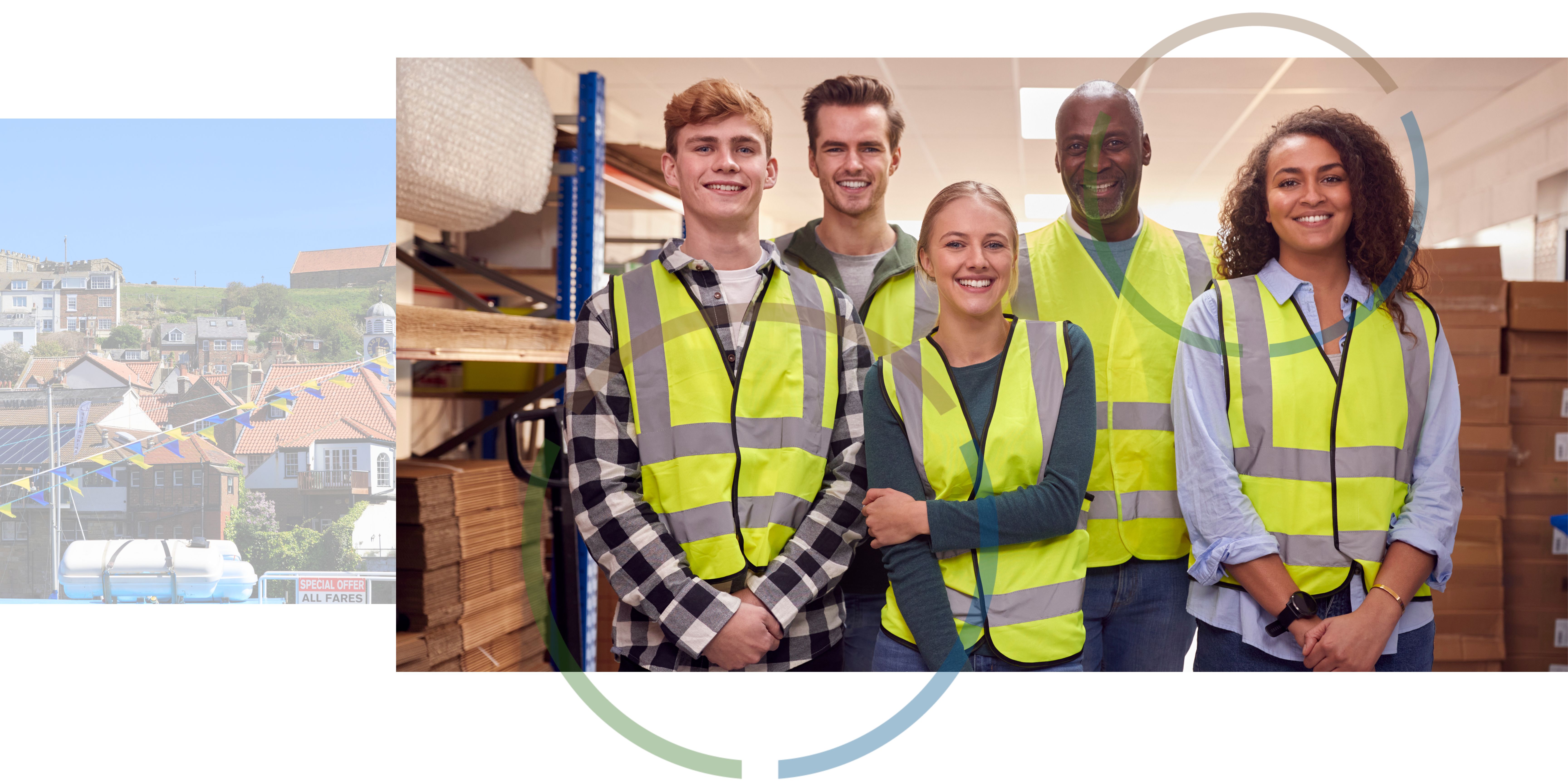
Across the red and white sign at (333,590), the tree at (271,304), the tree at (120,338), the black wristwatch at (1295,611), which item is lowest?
the red and white sign at (333,590)

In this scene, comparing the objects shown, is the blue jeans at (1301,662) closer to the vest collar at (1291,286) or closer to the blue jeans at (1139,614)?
the blue jeans at (1139,614)

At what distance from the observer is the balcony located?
1945 millimetres

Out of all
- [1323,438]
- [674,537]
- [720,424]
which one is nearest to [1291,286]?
[1323,438]

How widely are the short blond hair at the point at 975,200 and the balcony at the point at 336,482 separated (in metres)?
1.39

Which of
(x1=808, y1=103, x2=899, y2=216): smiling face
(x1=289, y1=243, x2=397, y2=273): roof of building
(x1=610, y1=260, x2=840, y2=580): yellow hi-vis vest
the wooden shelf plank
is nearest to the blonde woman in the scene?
(x1=610, y1=260, x2=840, y2=580): yellow hi-vis vest

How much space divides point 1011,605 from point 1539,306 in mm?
2045

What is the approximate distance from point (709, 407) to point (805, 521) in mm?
252

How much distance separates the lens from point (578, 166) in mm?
2279

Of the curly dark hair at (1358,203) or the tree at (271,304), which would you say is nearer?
the curly dark hair at (1358,203)

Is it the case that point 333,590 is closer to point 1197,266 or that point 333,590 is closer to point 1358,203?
point 1197,266

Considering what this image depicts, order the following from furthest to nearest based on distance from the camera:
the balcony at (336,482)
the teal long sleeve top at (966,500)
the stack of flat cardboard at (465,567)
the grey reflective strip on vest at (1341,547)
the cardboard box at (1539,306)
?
the cardboard box at (1539,306) < the stack of flat cardboard at (465,567) < the balcony at (336,482) < the grey reflective strip on vest at (1341,547) < the teal long sleeve top at (966,500)

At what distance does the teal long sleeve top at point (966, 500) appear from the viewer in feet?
4.62

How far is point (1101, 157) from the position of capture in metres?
1.62

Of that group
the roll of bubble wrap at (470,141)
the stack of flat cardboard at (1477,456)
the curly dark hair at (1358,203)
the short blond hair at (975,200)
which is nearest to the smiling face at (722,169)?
the short blond hair at (975,200)
